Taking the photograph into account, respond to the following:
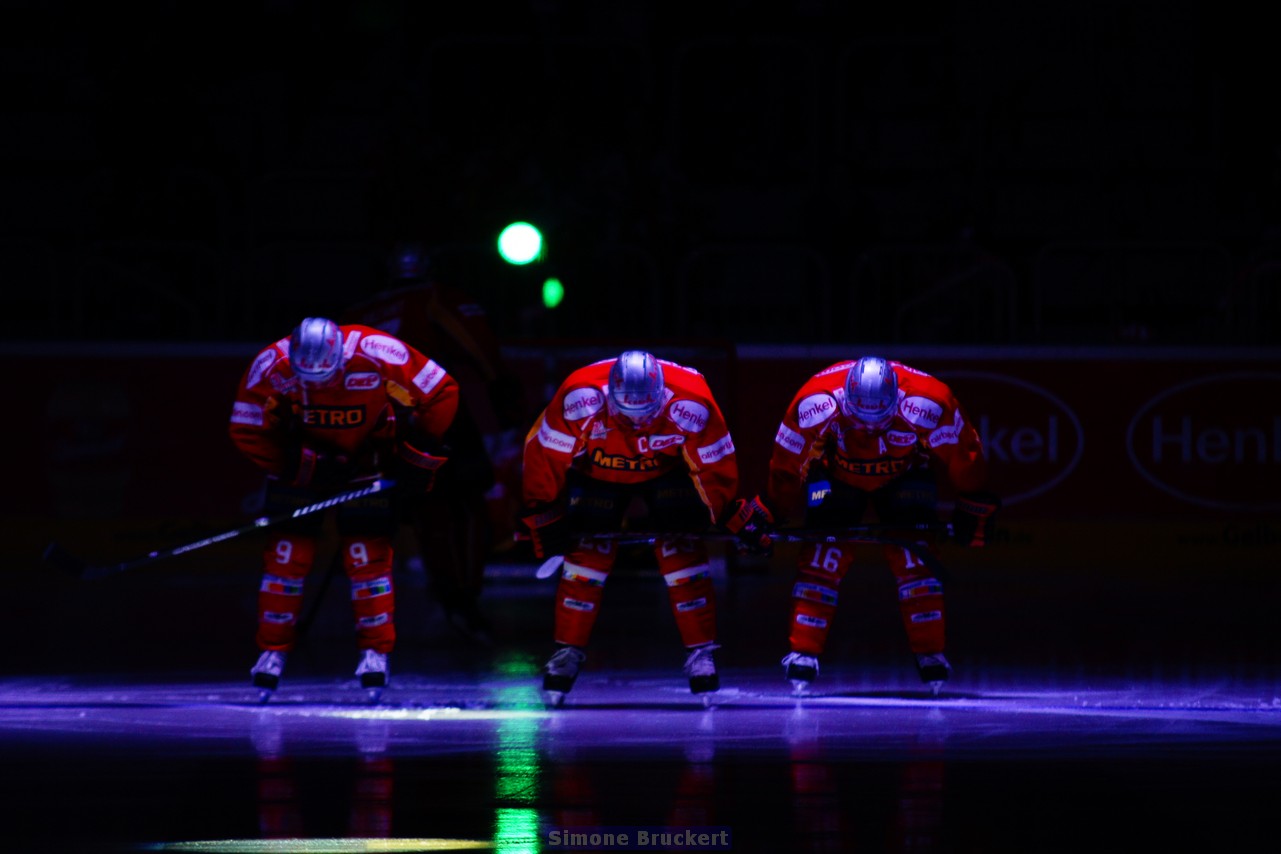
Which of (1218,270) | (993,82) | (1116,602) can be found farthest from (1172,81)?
(1116,602)

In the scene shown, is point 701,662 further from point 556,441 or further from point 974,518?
point 974,518

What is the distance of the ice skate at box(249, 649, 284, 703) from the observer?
27.8 feet

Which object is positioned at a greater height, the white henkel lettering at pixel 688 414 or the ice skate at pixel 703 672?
the white henkel lettering at pixel 688 414

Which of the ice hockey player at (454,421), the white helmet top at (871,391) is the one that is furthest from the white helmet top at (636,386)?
the ice hockey player at (454,421)

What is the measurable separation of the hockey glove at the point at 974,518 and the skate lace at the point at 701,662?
4.30 ft

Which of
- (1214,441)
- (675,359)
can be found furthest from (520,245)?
(1214,441)

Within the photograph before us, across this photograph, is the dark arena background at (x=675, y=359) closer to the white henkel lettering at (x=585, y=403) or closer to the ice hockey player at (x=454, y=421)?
the ice hockey player at (x=454, y=421)

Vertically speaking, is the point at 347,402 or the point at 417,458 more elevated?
the point at 347,402

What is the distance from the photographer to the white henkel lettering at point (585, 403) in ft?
27.5

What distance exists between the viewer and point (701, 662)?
27.9 feet

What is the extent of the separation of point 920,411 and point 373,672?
286 centimetres

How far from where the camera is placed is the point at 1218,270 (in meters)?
14.7

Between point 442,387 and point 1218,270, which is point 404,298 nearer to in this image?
point 442,387
